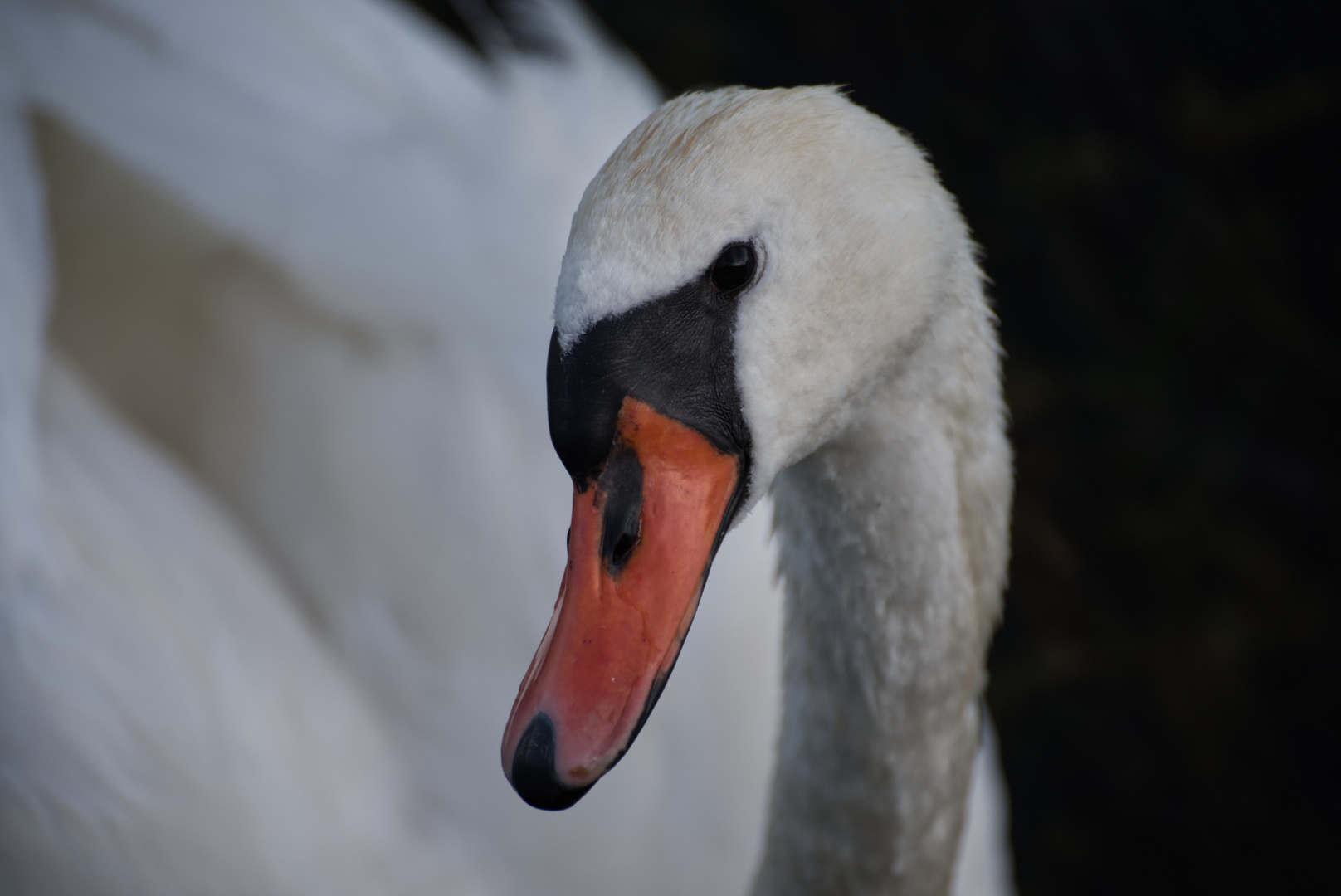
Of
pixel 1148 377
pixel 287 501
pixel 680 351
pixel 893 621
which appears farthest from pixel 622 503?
pixel 1148 377


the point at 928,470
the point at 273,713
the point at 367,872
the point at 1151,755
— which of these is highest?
the point at 928,470

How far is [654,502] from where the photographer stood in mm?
1092

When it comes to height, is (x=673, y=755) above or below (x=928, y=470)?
below

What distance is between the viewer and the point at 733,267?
1061mm

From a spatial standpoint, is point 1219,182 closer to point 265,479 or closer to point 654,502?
point 265,479

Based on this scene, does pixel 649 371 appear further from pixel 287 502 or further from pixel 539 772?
pixel 287 502

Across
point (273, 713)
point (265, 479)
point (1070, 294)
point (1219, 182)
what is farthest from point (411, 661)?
point (1219, 182)

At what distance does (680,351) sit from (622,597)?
22cm

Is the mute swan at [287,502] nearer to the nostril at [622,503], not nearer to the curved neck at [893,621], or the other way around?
the curved neck at [893,621]

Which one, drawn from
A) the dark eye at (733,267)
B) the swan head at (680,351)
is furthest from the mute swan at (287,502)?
the dark eye at (733,267)

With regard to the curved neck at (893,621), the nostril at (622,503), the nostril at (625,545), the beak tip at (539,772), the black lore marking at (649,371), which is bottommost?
the curved neck at (893,621)

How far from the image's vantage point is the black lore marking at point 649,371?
40.9 inches

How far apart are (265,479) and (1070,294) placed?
2.27 m

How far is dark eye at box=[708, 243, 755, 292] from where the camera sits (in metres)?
1.05
